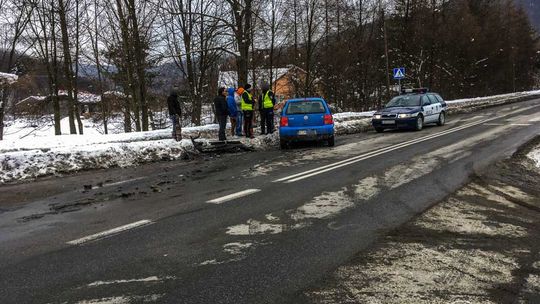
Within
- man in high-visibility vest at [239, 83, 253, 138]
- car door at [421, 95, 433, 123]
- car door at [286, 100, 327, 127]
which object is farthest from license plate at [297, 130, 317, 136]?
car door at [421, 95, 433, 123]

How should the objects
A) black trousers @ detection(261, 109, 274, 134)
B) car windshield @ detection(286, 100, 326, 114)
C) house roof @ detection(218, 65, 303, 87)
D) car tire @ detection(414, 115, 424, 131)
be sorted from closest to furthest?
car windshield @ detection(286, 100, 326, 114) < black trousers @ detection(261, 109, 274, 134) < car tire @ detection(414, 115, 424, 131) < house roof @ detection(218, 65, 303, 87)

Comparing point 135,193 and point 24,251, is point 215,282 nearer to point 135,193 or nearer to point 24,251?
point 24,251

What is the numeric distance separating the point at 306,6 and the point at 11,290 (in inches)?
1200

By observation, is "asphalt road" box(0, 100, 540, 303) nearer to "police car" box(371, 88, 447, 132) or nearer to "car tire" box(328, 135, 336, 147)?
"car tire" box(328, 135, 336, 147)

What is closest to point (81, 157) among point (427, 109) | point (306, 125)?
point (306, 125)

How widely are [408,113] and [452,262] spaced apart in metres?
15.2

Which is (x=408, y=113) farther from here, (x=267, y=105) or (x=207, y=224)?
(x=207, y=224)

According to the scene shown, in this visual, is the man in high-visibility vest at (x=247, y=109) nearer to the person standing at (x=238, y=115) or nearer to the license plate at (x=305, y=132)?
the person standing at (x=238, y=115)

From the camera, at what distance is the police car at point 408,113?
1862 cm

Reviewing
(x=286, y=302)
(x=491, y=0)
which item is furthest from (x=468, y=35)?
(x=286, y=302)

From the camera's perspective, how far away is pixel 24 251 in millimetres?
4832

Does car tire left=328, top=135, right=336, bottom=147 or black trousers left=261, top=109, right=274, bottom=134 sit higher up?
black trousers left=261, top=109, right=274, bottom=134

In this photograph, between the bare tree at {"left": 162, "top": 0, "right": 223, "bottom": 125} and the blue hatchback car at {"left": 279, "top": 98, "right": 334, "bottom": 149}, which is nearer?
the blue hatchback car at {"left": 279, "top": 98, "right": 334, "bottom": 149}

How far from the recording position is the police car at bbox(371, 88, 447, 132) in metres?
18.6
